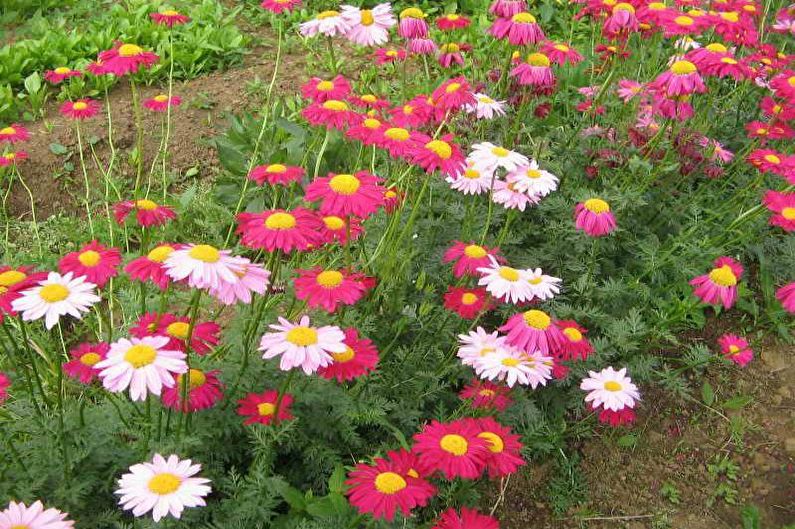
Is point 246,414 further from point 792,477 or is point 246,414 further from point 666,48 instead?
point 666,48

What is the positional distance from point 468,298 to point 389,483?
0.72 meters

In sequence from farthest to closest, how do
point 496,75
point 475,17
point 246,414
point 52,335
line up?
point 475,17, point 496,75, point 52,335, point 246,414

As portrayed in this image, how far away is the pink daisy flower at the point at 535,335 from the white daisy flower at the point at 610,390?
287mm

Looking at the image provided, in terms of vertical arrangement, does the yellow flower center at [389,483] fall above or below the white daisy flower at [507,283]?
below

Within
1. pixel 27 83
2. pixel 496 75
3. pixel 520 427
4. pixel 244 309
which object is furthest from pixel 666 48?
pixel 27 83

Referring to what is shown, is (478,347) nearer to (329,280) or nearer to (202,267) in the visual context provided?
(329,280)

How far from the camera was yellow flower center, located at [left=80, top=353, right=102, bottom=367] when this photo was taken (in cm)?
169

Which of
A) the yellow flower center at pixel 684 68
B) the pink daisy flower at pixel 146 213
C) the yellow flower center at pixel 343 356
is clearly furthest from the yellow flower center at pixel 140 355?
the yellow flower center at pixel 684 68

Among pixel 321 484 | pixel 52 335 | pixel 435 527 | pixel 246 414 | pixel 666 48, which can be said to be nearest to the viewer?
pixel 435 527

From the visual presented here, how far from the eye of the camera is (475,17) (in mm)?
4891

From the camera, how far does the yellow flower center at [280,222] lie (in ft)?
4.94

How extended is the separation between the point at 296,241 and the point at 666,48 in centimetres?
355

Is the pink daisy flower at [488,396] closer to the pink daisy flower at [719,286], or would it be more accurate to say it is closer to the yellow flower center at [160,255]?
the pink daisy flower at [719,286]

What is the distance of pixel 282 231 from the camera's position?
1496 mm
